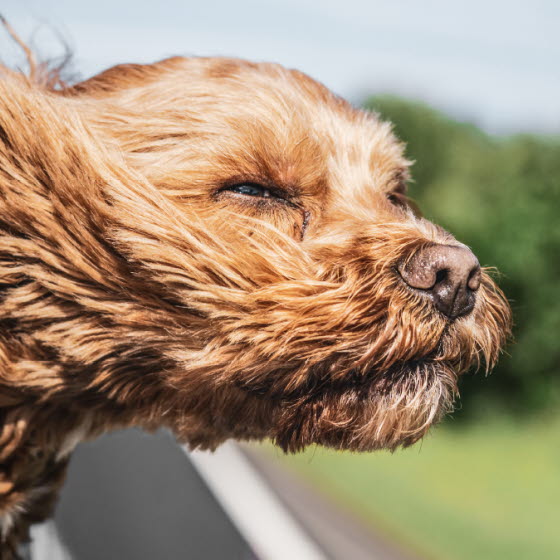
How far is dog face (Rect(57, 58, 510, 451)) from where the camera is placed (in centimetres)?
153

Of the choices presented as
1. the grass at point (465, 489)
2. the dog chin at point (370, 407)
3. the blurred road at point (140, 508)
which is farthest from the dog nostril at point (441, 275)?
the grass at point (465, 489)

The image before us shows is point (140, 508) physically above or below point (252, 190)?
below

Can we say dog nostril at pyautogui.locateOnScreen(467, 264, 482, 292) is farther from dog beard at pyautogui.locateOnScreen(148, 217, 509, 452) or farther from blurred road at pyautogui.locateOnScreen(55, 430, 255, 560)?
blurred road at pyautogui.locateOnScreen(55, 430, 255, 560)

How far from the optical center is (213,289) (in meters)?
1.55

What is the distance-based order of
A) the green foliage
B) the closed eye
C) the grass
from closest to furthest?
the closed eye → the grass → the green foliage

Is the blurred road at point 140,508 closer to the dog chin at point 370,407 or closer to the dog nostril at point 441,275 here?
the dog chin at point 370,407

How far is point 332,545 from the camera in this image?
7.82m

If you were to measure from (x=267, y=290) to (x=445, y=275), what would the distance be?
1.32 feet

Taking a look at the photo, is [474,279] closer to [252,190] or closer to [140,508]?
[252,190]

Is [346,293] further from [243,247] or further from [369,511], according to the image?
[369,511]

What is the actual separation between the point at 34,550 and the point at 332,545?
6.00 metres

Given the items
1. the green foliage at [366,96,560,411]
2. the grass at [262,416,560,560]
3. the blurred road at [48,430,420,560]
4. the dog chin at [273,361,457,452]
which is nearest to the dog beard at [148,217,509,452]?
the dog chin at [273,361,457,452]

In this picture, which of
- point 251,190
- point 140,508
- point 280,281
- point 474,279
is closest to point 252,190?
point 251,190

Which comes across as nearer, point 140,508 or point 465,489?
point 140,508
